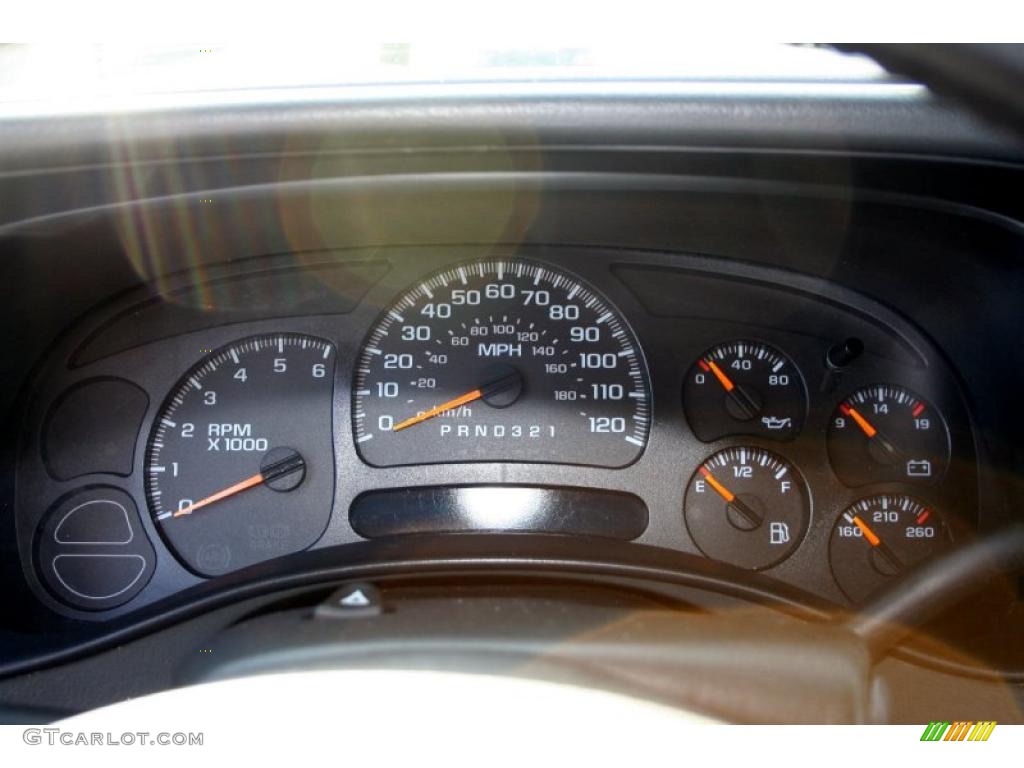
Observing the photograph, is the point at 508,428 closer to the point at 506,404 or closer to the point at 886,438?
the point at 506,404

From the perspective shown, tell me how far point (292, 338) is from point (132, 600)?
0.91 m

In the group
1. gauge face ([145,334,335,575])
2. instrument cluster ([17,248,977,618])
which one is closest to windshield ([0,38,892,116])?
instrument cluster ([17,248,977,618])

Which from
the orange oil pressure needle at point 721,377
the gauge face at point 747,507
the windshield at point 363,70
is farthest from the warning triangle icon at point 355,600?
the orange oil pressure needle at point 721,377

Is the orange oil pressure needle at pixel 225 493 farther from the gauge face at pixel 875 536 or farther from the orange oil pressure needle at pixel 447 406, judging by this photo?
the gauge face at pixel 875 536

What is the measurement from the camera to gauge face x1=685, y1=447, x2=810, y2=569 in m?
3.12

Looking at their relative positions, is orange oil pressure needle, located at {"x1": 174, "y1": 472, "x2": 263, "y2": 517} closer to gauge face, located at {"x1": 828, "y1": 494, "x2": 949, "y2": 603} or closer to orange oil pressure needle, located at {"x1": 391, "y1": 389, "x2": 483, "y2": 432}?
orange oil pressure needle, located at {"x1": 391, "y1": 389, "x2": 483, "y2": 432}

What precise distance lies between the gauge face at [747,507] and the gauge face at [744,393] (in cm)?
8

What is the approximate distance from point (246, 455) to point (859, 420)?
6.05 ft

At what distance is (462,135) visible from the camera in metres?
2.39

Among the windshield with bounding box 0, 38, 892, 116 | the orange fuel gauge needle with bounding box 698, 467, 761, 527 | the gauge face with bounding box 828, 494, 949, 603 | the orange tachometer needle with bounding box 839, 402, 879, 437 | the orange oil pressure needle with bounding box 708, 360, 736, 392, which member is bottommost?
the gauge face with bounding box 828, 494, 949, 603

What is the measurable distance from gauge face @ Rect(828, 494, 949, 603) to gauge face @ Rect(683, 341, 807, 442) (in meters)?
0.31

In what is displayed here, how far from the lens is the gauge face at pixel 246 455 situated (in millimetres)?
3148

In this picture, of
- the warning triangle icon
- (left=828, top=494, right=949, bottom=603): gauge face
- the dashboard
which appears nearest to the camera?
the warning triangle icon

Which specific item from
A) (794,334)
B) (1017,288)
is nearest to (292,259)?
(794,334)
